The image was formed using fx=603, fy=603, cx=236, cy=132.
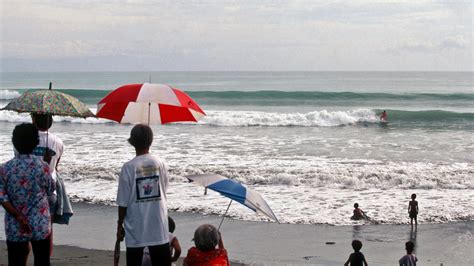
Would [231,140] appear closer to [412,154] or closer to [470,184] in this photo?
[412,154]

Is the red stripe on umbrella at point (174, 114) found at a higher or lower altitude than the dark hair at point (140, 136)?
higher

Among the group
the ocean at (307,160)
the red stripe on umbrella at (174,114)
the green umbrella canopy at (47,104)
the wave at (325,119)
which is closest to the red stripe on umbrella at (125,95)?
the ocean at (307,160)

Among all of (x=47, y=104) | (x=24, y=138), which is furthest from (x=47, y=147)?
(x=24, y=138)

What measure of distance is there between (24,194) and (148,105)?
7.40ft

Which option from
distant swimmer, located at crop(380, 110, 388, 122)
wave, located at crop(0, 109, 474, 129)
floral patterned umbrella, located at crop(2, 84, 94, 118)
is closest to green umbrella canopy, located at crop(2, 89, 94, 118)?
floral patterned umbrella, located at crop(2, 84, 94, 118)

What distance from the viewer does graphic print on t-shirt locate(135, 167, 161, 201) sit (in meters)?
4.20

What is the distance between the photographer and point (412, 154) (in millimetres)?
21359

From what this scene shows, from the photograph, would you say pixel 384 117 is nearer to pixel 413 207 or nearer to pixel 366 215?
pixel 366 215

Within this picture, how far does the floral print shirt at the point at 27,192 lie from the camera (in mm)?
4012

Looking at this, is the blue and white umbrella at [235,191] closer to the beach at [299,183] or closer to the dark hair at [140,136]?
the dark hair at [140,136]

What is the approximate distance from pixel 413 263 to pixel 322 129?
24304 mm

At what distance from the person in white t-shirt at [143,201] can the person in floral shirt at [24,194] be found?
52 cm

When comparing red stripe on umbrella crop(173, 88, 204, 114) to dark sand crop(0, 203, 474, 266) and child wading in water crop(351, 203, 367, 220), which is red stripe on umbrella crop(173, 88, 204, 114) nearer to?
dark sand crop(0, 203, 474, 266)

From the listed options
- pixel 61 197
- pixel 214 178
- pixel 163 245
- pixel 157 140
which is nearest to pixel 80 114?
pixel 61 197
